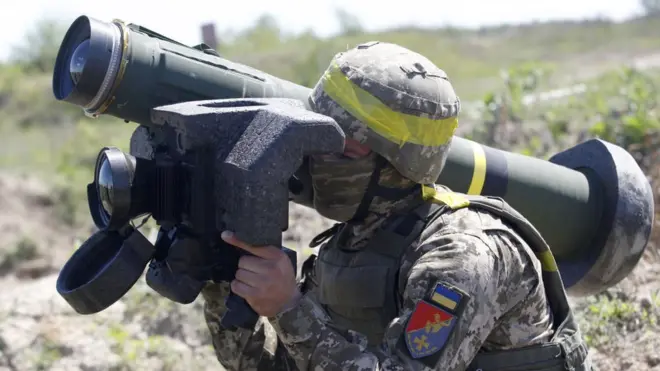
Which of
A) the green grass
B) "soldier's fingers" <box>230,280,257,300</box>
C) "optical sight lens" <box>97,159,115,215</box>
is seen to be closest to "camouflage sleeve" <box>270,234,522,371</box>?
"soldier's fingers" <box>230,280,257,300</box>

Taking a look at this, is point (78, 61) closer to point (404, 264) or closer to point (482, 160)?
point (404, 264)

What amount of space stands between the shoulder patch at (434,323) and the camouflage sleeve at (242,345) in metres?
0.76

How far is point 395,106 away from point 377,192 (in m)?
0.27

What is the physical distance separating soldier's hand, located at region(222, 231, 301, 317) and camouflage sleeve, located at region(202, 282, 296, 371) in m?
0.59

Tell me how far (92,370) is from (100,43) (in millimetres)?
2398

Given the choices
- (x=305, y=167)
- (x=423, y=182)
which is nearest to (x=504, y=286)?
(x=423, y=182)

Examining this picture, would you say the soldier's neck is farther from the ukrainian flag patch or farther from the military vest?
the ukrainian flag patch

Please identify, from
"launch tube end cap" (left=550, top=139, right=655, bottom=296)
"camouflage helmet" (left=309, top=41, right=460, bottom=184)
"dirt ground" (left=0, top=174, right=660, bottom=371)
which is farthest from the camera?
"dirt ground" (left=0, top=174, right=660, bottom=371)

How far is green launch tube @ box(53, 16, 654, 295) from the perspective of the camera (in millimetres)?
2982

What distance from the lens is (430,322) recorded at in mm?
2312

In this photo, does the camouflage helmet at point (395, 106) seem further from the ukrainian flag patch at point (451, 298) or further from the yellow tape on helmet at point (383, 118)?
the ukrainian flag patch at point (451, 298)

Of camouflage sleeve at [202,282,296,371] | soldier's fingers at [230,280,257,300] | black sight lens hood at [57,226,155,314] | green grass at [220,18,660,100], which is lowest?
green grass at [220,18,660,100]

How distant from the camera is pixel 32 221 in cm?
1235

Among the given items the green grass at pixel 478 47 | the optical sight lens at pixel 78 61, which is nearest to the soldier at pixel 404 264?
the optical sight lens at pixel 78 61
